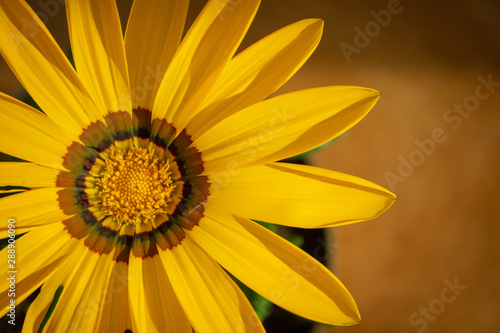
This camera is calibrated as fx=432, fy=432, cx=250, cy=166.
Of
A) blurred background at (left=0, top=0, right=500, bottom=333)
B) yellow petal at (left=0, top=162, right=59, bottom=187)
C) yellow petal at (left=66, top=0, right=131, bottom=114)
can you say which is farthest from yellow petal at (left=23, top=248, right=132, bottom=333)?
blurred background at (left=0, top=0, right=500, bottom=333)

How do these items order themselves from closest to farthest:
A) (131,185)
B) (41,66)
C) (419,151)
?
(41,66)
(131,185)
(419,151)

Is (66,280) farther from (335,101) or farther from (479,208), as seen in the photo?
(479,208)

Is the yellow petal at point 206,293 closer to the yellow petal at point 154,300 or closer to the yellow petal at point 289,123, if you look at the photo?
the yellow petal at point 154,300

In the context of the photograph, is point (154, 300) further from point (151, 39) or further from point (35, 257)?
point (151, 39)

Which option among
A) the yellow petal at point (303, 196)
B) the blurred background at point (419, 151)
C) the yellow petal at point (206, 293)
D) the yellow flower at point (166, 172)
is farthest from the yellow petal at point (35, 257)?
the blurred background at point (419, 151)

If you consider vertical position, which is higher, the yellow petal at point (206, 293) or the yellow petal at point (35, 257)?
the yellow petal at point (35, 257)

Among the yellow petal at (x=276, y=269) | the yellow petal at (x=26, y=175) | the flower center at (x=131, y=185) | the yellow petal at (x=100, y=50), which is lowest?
the yellow petal at (x=276, y=269)

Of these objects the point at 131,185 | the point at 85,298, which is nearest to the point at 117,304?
the point at 85,298
